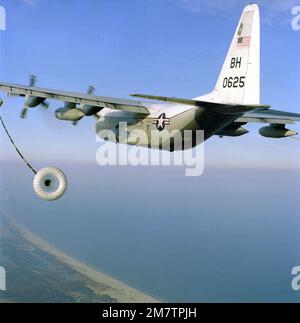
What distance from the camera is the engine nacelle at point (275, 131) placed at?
28.6m

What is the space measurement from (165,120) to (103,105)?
3.06 m

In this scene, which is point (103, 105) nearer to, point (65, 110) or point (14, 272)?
point (65, 110)

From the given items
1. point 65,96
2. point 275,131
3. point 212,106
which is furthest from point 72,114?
point 275,131

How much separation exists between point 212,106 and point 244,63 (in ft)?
7.61

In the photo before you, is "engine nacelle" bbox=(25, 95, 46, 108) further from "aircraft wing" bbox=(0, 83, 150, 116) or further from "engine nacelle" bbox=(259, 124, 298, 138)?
"engine nacelle" bbox=(259, 124, 298, 138)

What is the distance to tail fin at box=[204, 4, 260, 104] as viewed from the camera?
23.5m

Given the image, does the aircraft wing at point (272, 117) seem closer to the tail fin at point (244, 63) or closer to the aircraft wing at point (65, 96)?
the tail fin at point (244, 63)

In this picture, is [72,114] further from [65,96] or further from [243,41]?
[243,41]

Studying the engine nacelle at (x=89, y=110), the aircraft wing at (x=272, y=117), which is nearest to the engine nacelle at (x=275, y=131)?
the aircraft wing at (x=272, y=117)

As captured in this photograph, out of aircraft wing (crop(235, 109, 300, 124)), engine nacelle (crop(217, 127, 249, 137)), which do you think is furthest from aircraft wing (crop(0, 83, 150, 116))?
aircraft wing (crop(235, 109, 300, 124))
